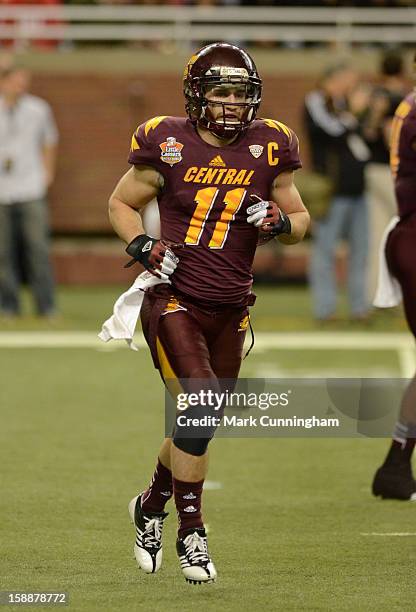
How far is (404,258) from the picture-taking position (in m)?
6.46

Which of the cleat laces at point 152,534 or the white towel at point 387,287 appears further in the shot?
the white towel at point 387,287

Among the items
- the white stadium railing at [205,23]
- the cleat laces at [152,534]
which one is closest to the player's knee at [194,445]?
the cleat laces at [152,534]

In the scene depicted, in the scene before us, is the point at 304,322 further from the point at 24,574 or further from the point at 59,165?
the point at 24,574

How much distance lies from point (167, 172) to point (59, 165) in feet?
38.6

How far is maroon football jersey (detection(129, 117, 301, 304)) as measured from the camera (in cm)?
523

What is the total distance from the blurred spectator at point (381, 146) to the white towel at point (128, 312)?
727cm

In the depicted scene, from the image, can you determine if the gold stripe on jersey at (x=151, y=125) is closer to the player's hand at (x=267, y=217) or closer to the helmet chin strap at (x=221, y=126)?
the helmet chin strap at (x=221, y=126)

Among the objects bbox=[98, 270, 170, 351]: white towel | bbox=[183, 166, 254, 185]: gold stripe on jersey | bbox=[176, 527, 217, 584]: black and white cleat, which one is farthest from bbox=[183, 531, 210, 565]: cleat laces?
bbox=[183, 166, 254, 185]: gold stripe on jersey

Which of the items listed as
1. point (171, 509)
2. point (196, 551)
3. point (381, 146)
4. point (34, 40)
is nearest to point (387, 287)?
point (171, 509)

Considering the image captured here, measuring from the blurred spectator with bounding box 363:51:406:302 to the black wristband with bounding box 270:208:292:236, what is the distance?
725cm

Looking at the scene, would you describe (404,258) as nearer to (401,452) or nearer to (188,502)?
(401,452)

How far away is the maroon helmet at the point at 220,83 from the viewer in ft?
17.1

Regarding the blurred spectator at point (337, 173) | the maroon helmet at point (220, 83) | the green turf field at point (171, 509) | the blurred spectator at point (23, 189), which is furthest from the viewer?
the blurred spectator at point (23, 189)

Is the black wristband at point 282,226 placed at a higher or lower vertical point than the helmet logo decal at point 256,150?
lower
